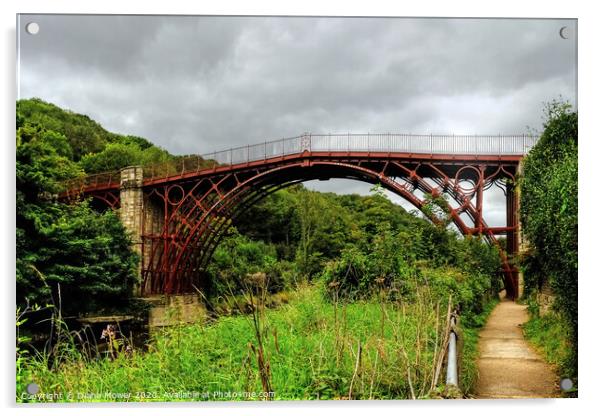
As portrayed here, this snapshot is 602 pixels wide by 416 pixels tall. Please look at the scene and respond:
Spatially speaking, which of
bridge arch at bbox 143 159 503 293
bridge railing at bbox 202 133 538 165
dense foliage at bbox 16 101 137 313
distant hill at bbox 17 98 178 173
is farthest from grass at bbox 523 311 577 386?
distant hill at bbox 17 98 178 173

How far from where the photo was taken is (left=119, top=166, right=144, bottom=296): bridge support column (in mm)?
5875

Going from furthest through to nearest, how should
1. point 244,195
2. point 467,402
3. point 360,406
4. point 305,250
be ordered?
point 244,195 < point 305,250 < point 467,402 < point 360,406

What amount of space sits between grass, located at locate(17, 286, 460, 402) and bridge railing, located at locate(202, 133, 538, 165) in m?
1.60

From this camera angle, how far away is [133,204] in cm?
629

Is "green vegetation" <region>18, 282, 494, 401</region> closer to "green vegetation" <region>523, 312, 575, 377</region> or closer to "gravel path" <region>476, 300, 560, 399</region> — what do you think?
"gravel path" <region>476, 300, 560, 399</region>

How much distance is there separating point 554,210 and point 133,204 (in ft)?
16.1

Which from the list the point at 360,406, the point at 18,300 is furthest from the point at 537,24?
the point at 18,300

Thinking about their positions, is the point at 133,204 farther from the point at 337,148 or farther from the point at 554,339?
the point at 554,339

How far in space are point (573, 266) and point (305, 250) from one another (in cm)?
287

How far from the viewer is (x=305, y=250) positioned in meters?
5.55

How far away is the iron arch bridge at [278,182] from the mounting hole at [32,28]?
1909mm

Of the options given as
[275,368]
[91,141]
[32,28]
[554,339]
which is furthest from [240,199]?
[554,339]

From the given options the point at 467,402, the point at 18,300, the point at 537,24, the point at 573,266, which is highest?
the point at 537,24

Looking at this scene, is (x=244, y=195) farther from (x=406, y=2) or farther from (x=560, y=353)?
(x=560, y=353)
